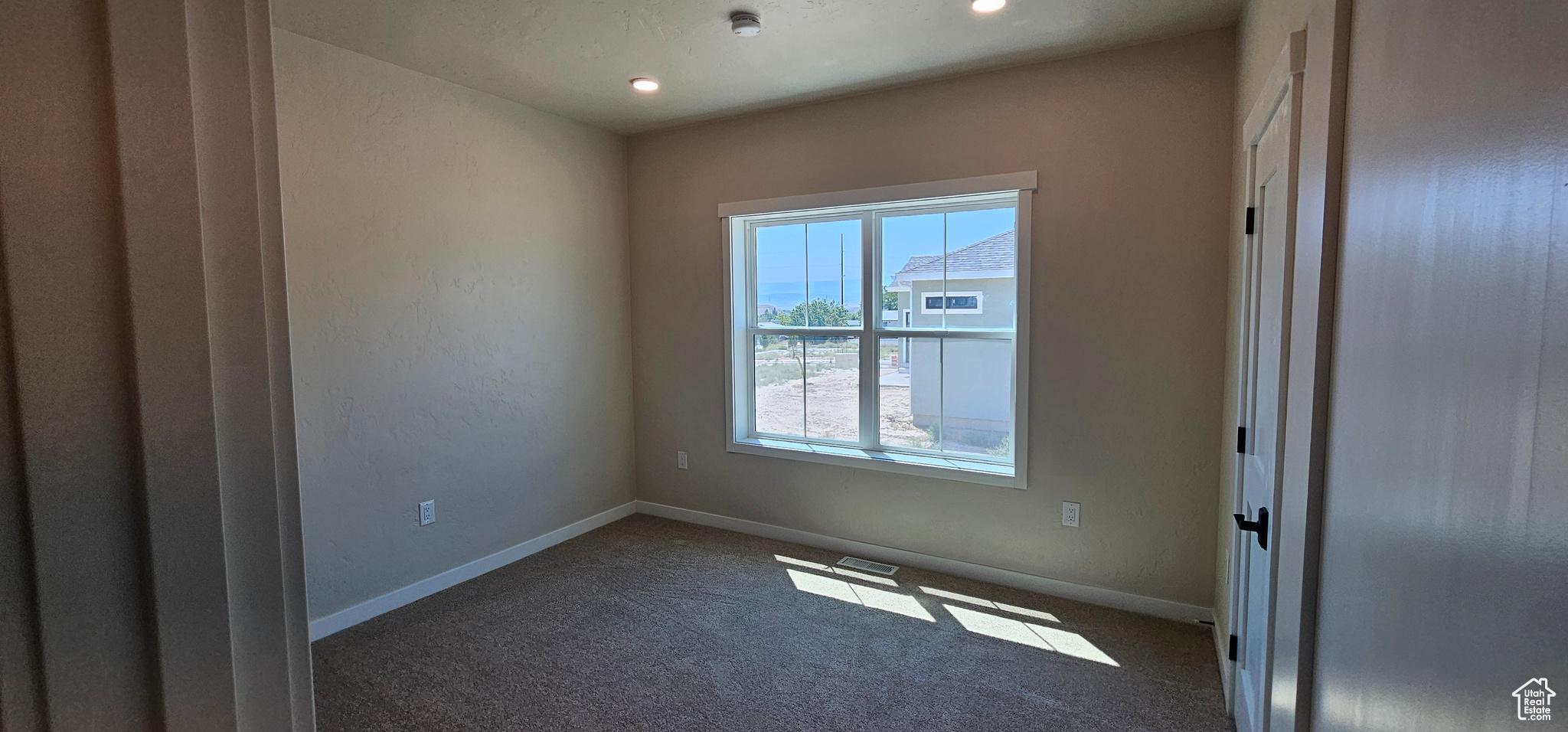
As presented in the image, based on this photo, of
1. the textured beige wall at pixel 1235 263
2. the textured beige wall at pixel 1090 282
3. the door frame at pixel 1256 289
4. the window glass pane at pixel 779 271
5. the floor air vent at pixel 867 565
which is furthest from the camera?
the window glass pane at pixel 779 271

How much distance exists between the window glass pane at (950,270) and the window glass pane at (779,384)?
2.05 ft

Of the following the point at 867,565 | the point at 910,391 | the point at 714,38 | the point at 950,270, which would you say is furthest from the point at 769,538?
the point at 714,38

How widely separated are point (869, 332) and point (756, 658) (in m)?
1.77

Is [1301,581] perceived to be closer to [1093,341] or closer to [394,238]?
[1093,341]

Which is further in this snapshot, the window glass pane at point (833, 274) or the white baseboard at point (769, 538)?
the window glass pane at point (833, 274)

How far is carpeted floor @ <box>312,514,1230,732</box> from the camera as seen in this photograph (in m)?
2.23


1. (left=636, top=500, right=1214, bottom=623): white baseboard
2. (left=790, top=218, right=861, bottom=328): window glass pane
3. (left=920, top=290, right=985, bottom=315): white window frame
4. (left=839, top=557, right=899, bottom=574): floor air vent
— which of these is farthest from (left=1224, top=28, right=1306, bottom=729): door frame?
(left=790, top=218, right=861, bottom=328): window glass pane

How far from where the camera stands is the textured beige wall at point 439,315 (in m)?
2.74

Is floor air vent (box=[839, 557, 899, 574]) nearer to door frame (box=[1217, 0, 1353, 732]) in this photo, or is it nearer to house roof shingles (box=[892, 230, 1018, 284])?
house roof shingles (box=[892, 230, 1018, 284])

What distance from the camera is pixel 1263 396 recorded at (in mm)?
1819

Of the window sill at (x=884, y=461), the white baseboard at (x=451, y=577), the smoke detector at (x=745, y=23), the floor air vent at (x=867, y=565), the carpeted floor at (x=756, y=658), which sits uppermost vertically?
the smoke detector at (x=745, y=23)

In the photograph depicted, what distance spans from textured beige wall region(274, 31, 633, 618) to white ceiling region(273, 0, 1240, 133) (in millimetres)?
275

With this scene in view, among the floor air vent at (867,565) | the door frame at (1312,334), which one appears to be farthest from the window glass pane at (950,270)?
the door frame at (1312,334)

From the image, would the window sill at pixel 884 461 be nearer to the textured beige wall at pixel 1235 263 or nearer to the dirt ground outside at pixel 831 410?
the dirt ground outside at pixel 831 410
